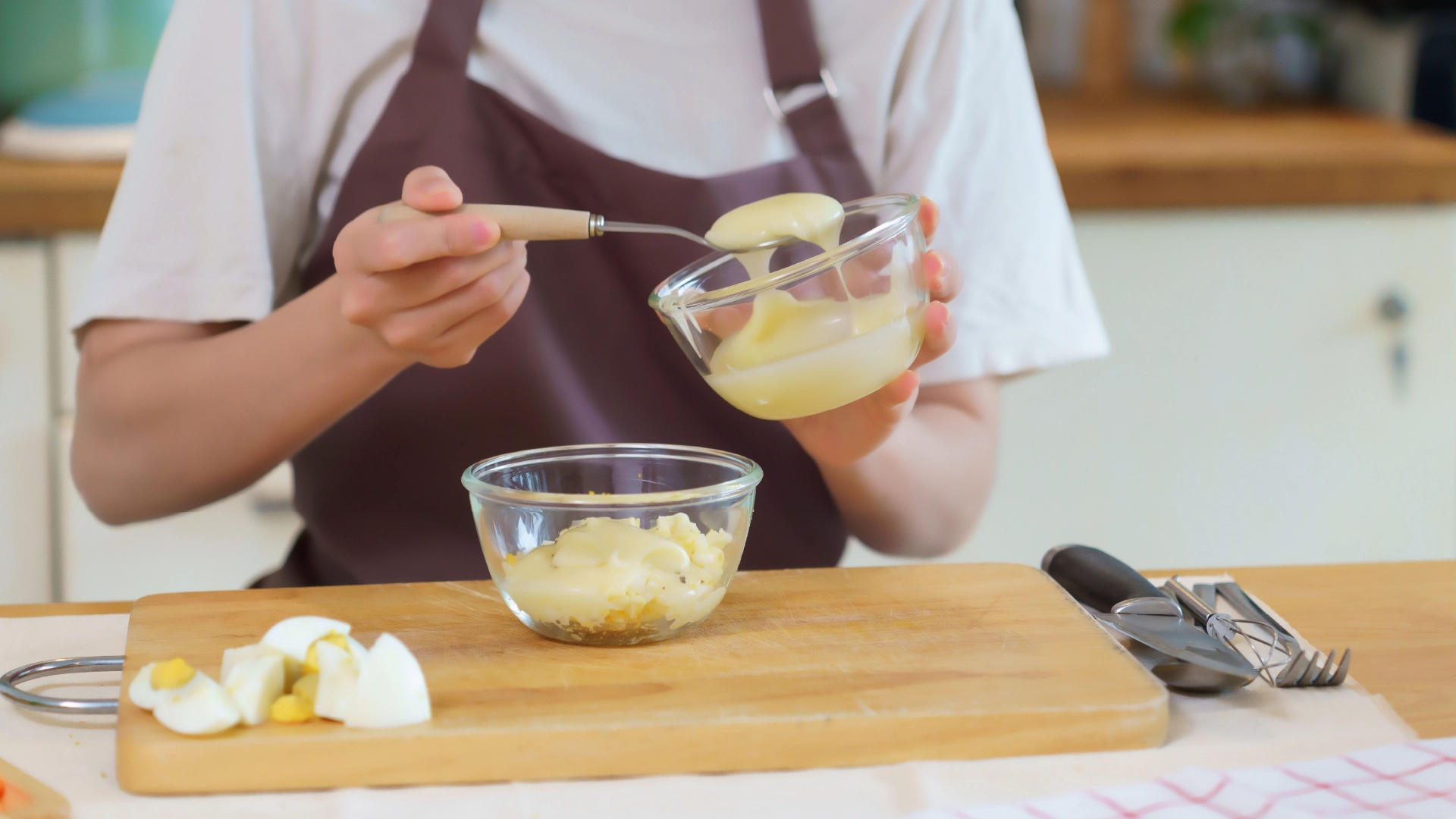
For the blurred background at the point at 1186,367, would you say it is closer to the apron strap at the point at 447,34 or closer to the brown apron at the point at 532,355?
the brown apron at the point at 532,355

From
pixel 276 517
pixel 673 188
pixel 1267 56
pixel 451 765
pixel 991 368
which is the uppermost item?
pixel 1267 56

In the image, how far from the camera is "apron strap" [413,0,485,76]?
98 centimetres

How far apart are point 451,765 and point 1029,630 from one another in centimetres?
32

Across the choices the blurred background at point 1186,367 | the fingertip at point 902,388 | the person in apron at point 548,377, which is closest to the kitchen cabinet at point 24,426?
the blurred background at point 1186,367

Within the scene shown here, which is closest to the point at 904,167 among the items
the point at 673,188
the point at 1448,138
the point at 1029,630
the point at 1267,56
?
the point at 673,188

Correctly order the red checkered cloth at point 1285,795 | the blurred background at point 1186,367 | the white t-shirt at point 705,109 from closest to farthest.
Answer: the red checkered cloth at point 1285,795 < the white t-shirt at point 705,109 < the blurred background at point 1186,367

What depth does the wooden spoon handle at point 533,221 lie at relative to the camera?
0.69 metres

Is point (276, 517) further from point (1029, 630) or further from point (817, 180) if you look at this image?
point (1029, 630)

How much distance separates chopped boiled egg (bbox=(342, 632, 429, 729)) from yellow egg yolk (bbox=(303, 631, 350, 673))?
2 centimetres

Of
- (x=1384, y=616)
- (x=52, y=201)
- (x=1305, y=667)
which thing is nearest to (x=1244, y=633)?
(x=1305, y=667)

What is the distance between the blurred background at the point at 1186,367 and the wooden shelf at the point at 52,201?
0.05 meters

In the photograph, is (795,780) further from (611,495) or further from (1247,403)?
(1247,403)

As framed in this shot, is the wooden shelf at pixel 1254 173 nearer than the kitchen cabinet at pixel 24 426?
No

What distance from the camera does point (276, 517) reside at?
1538 millimetres
